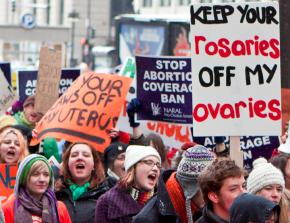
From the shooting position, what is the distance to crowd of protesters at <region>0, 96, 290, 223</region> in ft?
21.7

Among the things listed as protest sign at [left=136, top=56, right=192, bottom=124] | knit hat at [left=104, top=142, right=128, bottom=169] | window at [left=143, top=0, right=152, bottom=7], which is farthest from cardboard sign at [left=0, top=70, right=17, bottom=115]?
window at [left=143, top=0, right=152, bottom=7]

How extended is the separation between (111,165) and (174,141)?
80.5 inches

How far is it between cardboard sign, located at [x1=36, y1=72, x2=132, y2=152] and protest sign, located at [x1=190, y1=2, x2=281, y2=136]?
2407 millimetres

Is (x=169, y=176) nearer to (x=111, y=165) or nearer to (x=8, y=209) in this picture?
(x=8, y=209)

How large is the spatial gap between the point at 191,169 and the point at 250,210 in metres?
1.38

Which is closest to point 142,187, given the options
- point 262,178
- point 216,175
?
point 262,178

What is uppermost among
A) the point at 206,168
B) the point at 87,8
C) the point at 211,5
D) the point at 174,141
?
the point at 211,5

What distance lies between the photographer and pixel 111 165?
31.6 ft

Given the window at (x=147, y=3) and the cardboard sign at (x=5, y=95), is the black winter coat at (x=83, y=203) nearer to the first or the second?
the cardboard sign at (x=5, y=95)

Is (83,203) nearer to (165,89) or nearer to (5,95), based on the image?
(165,89)

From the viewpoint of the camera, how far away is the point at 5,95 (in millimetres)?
12906

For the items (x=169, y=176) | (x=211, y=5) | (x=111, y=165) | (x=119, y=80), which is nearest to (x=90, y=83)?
(x=119, y=80)

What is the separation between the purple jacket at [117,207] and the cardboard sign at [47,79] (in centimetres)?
427

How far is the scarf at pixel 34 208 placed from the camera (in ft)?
25.5
